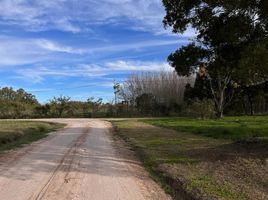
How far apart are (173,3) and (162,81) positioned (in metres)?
75.2

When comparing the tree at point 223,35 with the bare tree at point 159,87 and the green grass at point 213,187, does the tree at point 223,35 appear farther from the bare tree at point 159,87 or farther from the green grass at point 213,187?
the bare tree at point 159,87

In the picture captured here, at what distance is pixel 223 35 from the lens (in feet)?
50.6

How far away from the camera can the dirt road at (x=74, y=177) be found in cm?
978

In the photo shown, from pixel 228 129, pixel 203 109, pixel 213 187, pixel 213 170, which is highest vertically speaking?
pixel 203 109

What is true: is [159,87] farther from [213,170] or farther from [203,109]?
[213,170]

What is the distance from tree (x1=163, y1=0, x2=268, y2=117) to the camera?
13727mm

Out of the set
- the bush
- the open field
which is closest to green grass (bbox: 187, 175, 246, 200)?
the open field

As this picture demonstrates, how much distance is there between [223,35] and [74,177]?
22.3 feet

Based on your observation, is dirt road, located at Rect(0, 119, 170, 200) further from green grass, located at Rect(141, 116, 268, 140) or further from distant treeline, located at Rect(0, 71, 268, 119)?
distant treeline, located at Rect(0, 71, 268, 119)

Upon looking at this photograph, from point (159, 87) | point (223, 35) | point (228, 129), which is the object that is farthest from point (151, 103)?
point (223, 35)

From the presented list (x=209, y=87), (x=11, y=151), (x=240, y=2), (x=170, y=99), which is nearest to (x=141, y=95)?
(x=170, y=99)

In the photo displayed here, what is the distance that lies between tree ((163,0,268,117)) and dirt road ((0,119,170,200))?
414 centimetres

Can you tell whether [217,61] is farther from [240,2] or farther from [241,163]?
[241,163]

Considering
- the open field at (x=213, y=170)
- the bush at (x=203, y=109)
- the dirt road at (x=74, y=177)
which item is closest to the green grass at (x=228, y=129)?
the open field at (x=213, y=170)
